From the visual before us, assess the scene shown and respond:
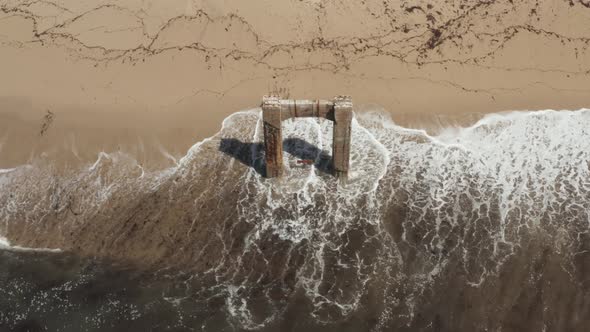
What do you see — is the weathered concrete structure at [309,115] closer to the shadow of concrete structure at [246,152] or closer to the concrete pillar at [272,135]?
the concrete pillar at [272,135]

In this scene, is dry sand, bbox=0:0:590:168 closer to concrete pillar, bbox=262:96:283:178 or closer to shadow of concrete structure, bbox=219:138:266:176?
shadow of concrete structure, bbox=219:138:266:176

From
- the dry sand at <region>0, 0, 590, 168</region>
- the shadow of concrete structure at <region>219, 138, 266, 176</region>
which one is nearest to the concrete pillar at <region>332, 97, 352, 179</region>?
the shadow of concrete structure at <region>219, 138, 266, 176</region>

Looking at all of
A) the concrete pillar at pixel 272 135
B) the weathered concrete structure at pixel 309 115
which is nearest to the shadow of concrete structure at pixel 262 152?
the concrete pillar at pixel 272 135

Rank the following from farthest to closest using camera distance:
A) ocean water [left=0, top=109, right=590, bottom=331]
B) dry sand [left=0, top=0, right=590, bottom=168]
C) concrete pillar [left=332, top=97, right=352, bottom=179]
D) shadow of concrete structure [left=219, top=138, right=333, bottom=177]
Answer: dry sand [left=0, top=0, right=590, bottom=168] → shadow of concrete structure [left=219, top=138, right=333, bottom=177] → concrete pillar [left=332, top=97, right=352, bottom=179] → ocean water [left=0, top=109, right=590, bottom=331]

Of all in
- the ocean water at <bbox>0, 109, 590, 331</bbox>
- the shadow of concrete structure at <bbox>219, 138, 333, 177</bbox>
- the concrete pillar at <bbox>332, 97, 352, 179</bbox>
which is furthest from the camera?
the shadow of concrete structure at <bbox>219, 138, 333, 177</bbox>

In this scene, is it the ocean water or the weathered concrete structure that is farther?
the weathered concrete structure

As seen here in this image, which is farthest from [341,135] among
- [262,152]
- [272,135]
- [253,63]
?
[253,63]

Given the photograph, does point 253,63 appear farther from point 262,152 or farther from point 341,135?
point 341,135

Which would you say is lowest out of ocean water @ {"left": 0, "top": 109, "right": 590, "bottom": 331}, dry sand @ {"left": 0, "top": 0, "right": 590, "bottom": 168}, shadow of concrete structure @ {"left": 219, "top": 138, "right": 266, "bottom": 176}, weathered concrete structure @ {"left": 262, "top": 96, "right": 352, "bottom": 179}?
ocean water @ {"left": 0, "top": 109, "right": 590, "bottom": 331}
